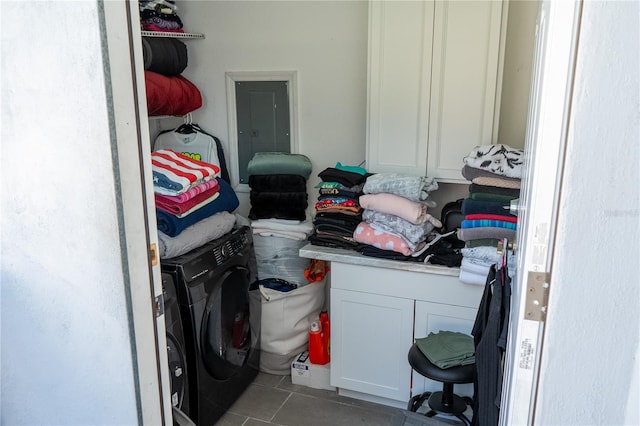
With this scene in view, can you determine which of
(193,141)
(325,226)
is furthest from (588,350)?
(193,141)

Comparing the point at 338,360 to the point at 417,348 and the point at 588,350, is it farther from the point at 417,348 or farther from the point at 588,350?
the point at 588,350

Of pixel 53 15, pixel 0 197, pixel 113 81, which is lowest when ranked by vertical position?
pixel 0 197

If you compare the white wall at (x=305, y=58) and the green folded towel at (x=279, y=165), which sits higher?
the white wall at (x=305, y=58)

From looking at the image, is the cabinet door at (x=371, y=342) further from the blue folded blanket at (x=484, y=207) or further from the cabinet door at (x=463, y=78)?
the cabinet door at (x=463, y=78)

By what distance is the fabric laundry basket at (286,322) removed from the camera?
9.46 feet

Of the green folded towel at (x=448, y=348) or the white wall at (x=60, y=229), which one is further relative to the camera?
the green folded towel at (x=448, y=348)

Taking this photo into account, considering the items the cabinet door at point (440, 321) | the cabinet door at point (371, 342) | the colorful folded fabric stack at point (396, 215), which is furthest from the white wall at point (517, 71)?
the cabinet door at point (371, 342)

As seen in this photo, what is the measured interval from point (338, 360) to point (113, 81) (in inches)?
79.2

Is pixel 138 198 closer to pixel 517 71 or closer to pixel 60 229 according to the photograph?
pixel 60 229

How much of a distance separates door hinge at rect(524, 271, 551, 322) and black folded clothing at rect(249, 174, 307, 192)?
2.06 m

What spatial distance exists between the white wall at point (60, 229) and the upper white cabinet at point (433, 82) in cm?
173

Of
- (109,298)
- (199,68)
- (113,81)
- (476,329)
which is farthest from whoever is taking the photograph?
(199,68)

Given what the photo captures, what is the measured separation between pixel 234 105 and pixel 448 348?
6.28 feet

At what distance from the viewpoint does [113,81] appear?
41.4 inches
